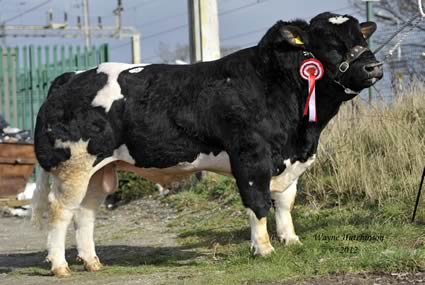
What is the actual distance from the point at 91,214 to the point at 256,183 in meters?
1.90

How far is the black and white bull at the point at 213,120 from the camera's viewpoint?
733 cm

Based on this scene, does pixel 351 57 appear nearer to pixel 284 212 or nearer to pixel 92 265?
pixel 284 212

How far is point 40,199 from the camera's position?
27.1 ft

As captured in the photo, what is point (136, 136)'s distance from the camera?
7719 millimetres

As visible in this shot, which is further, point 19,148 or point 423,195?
point 19,148

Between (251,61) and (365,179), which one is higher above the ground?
(251,61)

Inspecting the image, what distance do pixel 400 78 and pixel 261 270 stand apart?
233 inches

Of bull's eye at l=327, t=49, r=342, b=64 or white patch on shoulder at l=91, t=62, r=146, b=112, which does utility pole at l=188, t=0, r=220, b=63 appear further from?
bull's eye at l=327, t=49, r=342, b=64

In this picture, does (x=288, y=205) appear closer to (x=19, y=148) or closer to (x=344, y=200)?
(x=344, y=200)

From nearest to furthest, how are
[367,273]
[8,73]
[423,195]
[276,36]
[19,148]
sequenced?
[367,273] → [276,36] → [423,195] → [19,148] → [8,73]

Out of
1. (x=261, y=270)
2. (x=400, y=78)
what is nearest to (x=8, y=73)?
(x=400, y=78)

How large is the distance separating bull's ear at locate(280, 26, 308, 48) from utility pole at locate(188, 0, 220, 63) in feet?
19.7

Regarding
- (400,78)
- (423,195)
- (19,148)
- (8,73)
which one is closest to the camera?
(423,195)

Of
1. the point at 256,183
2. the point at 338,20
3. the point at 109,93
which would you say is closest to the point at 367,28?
the point at 338,20
